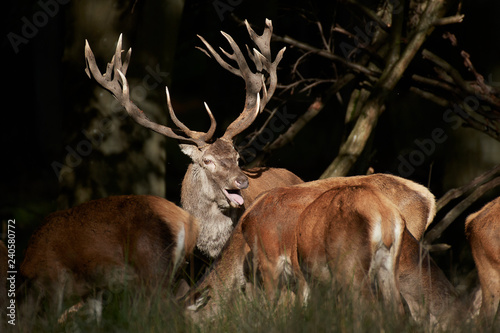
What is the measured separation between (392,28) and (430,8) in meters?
0.47

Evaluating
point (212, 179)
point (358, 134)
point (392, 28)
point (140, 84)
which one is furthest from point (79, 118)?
point (392, 28)

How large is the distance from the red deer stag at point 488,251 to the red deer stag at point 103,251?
2.24 meters

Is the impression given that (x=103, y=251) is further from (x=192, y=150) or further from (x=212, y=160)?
(x=192, y=150)

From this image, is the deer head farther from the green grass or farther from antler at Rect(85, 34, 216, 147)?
the green grass

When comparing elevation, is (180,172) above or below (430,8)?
below

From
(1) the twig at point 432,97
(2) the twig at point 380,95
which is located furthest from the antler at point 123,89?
(1) the twig at point 432,97

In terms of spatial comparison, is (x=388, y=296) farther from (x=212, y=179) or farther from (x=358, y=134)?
(x=358, y=134)

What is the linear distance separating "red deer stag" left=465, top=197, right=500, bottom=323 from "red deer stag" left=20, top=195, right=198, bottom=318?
2236 mm

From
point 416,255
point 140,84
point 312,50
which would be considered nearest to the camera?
point 416,255

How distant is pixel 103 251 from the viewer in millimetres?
5098

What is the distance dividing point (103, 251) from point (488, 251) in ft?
9.58

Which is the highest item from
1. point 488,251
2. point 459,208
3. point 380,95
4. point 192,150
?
point 380,95

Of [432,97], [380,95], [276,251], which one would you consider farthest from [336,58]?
[276,251]

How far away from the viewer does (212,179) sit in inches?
275
